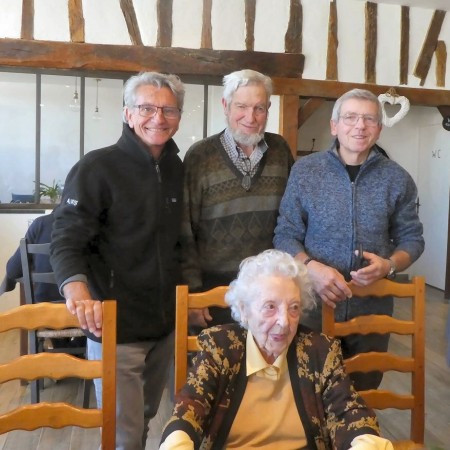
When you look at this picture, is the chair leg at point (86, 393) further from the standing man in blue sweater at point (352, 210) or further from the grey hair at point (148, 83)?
the grey hair at point (148, 83)

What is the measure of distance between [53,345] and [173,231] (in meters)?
2.01

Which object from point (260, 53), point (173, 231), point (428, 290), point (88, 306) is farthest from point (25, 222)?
point (428, 290)

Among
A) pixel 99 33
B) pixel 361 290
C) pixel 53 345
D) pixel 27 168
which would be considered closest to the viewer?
pixel 361 290

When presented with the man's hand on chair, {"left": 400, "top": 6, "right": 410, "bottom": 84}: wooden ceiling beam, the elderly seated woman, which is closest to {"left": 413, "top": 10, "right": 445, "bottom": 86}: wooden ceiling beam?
{"left": 400, "top": 6, "right": 410, "bottom": 84}: wooden ceiling beam

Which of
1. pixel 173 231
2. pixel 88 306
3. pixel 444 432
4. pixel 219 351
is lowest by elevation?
pixel 444 432

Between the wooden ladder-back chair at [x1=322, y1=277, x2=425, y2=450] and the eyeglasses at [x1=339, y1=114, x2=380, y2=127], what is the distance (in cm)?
56

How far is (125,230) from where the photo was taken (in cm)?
170

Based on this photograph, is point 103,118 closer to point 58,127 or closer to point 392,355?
point 58,127

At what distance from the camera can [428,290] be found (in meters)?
6.52

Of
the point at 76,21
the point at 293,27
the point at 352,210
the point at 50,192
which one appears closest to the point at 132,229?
the point at 352,210

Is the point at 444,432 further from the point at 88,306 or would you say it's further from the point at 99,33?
the point at 99,33

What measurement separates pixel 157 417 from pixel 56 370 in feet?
5.94

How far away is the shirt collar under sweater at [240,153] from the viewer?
198 centimetres

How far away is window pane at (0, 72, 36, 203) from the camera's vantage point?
228 inches
